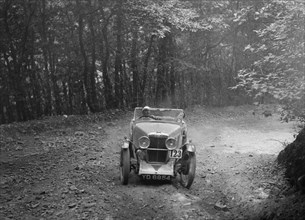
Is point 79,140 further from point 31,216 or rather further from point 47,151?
point 31,216

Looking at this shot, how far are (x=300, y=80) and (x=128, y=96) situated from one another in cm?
1387

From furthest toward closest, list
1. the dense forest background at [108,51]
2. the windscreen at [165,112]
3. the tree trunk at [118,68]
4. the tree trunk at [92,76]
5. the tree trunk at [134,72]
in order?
1. the tree trunk at [134,72]
2. the tree trunk at [92,76]
3. the tree trunk at [118,68]
4. the dense forest background at [108,51]
5. the windscreen at [165,112]

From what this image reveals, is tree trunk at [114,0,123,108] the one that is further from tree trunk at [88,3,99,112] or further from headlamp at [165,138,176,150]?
headlamp at [165,138,176,150]

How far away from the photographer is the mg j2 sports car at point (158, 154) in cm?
801

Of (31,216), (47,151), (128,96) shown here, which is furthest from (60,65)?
(31,216)

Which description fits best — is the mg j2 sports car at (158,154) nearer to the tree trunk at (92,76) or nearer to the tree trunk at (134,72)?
the tree trunk at (92,76)

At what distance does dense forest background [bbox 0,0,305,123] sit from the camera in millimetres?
17203

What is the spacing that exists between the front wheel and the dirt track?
0.74ft

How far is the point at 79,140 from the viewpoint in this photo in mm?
12922

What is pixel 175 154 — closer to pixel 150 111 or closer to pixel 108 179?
pixel 108 179

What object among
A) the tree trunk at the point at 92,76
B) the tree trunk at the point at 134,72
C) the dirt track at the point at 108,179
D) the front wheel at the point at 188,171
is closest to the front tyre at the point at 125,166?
the dirt track at the point at 108,179

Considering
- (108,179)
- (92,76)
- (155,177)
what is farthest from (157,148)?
(92,76)

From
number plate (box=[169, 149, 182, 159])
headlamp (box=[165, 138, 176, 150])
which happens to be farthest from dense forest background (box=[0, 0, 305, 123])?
number plate (box=[169, 149, 182, 159])

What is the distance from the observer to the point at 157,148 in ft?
26.9
